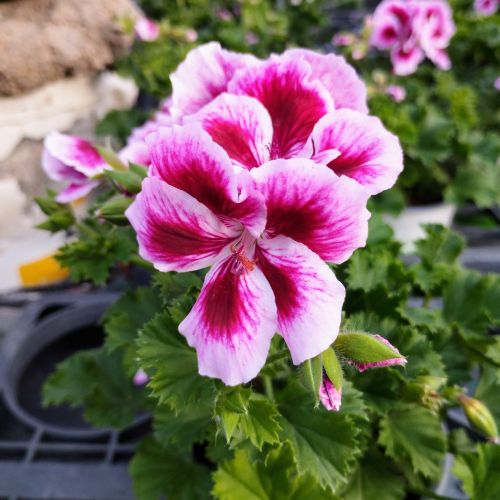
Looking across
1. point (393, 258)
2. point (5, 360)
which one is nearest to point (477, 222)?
point (393, 258)

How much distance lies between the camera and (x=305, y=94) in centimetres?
60

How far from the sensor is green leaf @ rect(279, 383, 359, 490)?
0.68 meters

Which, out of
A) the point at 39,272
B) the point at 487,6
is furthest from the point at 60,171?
the point at 487,6

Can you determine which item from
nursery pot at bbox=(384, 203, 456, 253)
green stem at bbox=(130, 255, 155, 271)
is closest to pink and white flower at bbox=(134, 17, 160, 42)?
nursery pot at bbox=(384, 203, 456, 253)

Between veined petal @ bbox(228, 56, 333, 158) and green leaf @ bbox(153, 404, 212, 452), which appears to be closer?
veined petal @ bbox(228, 56, 333, 158)

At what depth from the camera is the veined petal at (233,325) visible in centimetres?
49

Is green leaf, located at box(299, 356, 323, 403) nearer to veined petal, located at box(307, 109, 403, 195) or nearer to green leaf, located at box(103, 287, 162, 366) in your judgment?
Answer: veined petal, located at box(307, 109, 403, 195)

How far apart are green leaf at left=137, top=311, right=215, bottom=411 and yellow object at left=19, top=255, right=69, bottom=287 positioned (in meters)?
1.24

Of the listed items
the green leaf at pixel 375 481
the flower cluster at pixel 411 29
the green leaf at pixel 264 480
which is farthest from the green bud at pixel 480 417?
the flower cluster at pixel 411 29

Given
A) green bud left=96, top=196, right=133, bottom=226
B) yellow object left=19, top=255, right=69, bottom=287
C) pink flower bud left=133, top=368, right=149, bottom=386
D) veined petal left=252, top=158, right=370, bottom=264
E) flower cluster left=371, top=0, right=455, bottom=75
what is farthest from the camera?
yellow object left=19, top=255, right=69, bottom=287

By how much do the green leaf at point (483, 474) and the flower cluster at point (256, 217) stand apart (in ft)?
1.53

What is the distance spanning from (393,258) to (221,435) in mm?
381

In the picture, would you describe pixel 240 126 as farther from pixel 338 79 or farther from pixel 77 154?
pixel 77 154

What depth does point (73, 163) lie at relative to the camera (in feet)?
2.49
